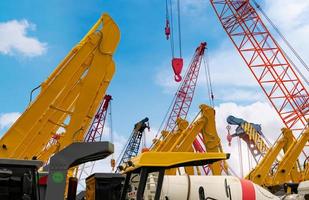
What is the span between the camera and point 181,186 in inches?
528

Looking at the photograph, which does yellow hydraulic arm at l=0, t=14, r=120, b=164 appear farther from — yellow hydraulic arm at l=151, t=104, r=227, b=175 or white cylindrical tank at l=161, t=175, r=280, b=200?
yellow hydraulic arm at l=151, t=104, r=227, b=175

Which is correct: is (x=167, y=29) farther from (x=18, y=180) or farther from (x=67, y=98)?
(x=18, y=180)

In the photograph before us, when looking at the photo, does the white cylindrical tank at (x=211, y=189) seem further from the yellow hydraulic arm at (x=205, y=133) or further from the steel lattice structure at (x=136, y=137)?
the steel lattice structure at (x=136, y=137)

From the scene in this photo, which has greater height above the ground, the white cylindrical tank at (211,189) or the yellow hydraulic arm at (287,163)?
the yellow hydraulic arm at (287,163)

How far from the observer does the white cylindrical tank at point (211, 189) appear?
1309 cm

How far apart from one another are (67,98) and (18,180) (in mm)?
13279

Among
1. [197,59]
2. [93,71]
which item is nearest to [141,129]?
[197,59]

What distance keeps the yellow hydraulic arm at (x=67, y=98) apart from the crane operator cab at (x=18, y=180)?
9.48 meters

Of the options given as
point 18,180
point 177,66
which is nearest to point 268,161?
point 177,66

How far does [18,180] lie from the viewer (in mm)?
6316

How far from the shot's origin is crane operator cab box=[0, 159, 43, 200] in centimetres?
626


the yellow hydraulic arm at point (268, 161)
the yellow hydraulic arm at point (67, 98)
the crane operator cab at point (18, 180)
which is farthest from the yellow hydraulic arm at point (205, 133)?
the crane operator cab at point (18, 180)

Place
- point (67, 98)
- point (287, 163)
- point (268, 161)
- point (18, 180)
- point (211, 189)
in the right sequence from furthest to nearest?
point (268, 161)
point (287, 163)
point (67, 98)
point (211, 189)
point (18, 180)

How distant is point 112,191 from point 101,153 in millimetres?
5123
